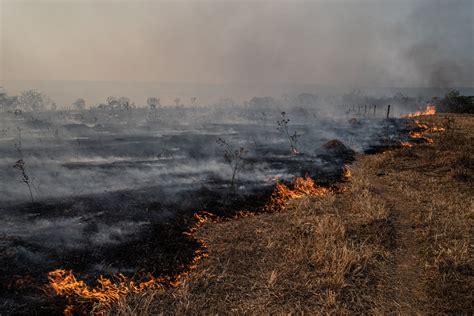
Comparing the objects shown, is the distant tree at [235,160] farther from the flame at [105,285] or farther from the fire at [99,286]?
the fire at [99,286]

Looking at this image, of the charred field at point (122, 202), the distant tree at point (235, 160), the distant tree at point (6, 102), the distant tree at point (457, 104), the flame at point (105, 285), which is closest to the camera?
the flame at point (105, 285)

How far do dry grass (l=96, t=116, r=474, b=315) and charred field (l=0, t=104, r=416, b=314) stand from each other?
5.70 feet

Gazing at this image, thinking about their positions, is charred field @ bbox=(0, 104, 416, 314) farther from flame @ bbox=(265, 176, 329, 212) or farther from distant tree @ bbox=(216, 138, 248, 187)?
flame @ bbox=(265, 176, 329, 212)

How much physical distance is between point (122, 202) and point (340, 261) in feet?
39.0

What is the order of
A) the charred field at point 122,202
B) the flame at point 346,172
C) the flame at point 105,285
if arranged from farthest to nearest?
1. the flame at point 346,172
2. the charred field at point 122,202
3. the flame at point 105,285

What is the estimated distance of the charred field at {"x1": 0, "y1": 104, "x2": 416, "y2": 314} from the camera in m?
9.88

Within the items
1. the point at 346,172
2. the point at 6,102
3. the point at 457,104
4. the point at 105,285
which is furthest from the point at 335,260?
the point at 6,102

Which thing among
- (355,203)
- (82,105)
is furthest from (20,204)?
(82,105)

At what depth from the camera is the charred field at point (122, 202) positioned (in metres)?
9.88

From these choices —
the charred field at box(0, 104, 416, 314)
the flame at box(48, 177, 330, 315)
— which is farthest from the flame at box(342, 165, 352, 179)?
the flame at box(48, 177, 330, 315)

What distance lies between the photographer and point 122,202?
15922 mm

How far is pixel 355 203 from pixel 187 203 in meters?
8.66

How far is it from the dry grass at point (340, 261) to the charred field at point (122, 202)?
68.3 inches

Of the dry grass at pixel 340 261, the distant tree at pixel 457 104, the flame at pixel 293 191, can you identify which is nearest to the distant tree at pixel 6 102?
the flame at pixel 293 191
